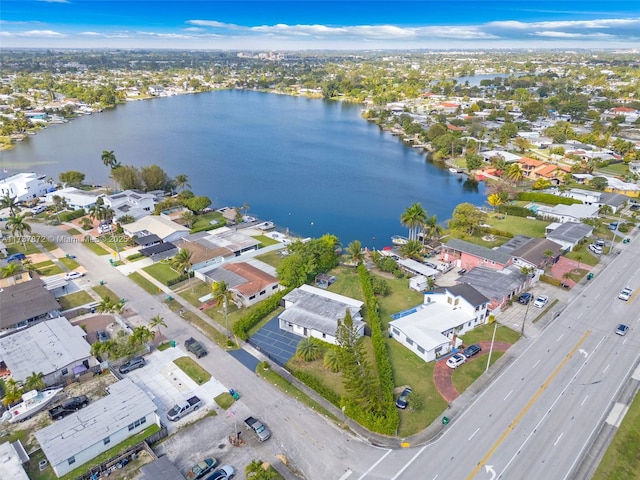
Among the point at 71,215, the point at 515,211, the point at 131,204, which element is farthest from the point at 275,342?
the point at 515,211

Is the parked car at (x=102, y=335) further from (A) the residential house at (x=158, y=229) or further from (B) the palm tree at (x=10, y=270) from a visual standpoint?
(A) the residential house at (x=158, y=229)

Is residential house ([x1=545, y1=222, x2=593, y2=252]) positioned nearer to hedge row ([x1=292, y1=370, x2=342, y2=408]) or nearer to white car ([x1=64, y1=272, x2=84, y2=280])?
hedge row ([x1=292, y1=370, x2=342, y2=408])

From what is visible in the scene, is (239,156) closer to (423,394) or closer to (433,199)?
(433,199)

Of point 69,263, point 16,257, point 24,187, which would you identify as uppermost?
point 24,187

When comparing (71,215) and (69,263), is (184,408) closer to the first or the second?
(69,263)

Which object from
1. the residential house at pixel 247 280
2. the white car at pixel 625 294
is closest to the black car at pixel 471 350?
the white car at pixel 625 294

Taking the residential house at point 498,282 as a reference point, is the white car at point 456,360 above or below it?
below
